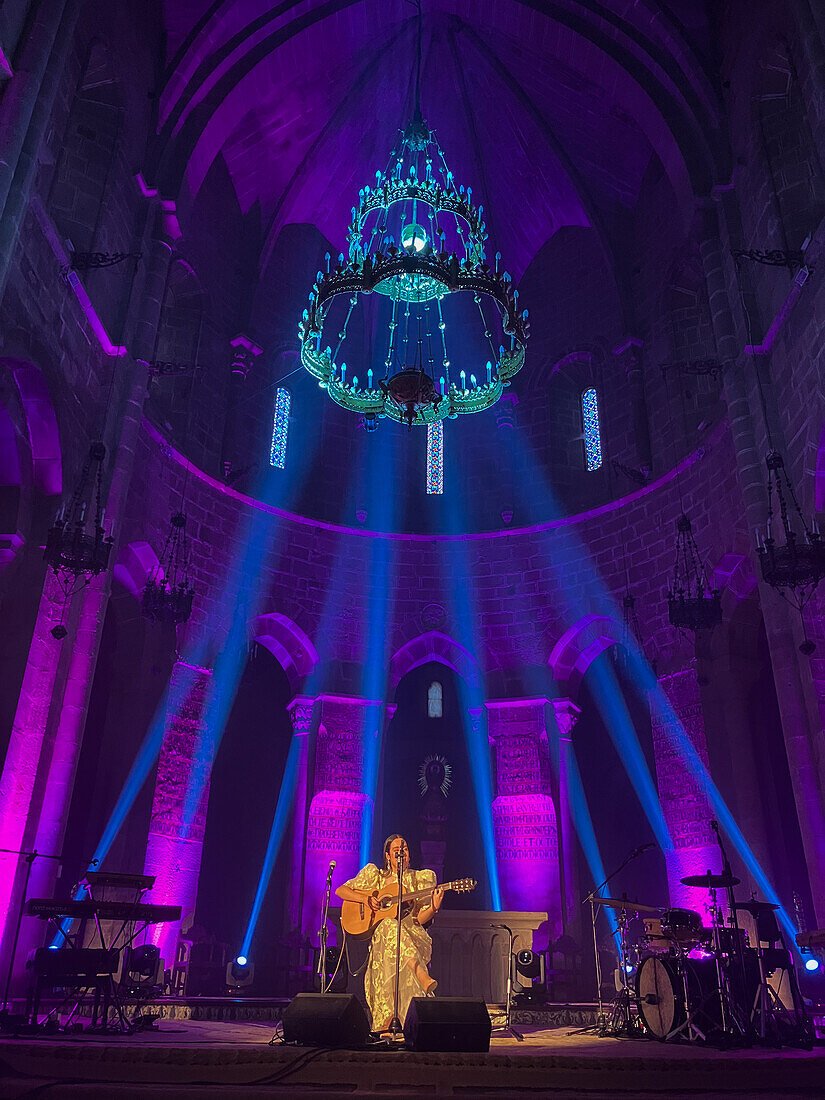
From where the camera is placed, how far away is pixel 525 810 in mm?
14555

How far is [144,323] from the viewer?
12.7m

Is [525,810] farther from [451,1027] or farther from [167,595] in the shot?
[451,1027]

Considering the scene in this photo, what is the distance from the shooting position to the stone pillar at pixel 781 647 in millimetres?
9812

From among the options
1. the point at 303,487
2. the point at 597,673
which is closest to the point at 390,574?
the point at 303,487

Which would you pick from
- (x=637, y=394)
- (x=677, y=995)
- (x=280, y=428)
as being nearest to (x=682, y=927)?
(x=677, y=995)

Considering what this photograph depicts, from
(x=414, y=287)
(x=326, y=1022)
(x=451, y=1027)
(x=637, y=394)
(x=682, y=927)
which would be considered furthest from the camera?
(x=637, y=394)

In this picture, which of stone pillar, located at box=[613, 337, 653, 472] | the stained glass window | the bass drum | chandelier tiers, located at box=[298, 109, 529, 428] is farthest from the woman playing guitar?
the stained glass window

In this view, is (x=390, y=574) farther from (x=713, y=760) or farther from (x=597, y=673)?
(x=713, y=760)

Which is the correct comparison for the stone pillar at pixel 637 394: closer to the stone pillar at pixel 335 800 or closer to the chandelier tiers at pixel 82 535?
the stone pillar at pixel 335 800

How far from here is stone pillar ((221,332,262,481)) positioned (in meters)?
15.8

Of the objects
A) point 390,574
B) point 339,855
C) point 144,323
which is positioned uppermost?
point 144,323

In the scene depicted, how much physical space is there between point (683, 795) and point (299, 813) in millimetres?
5984

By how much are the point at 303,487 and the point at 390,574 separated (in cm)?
239

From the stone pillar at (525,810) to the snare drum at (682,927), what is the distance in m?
5.83
